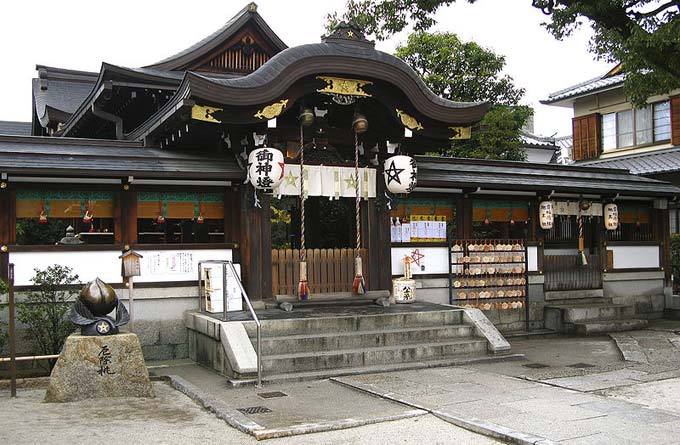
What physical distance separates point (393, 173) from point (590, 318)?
6.40m

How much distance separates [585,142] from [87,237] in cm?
2183

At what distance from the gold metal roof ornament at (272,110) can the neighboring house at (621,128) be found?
50.2 ft

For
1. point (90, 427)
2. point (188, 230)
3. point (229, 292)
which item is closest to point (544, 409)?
point (90, 427)

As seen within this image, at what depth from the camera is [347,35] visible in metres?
13.3

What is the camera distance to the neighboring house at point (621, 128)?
79.4ft

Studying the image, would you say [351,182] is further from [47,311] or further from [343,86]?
[47,311]

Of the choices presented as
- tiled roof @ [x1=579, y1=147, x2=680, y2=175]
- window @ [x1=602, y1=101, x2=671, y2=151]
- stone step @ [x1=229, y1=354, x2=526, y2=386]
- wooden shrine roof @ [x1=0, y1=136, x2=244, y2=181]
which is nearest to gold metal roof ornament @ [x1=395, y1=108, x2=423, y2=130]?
wooden shrine roof @ [x1=0, y1=136, x2=244, y2=181]

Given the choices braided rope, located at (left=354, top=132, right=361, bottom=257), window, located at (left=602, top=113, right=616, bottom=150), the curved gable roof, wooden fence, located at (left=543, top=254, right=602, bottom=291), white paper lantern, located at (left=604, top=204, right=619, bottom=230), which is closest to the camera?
braided rope, located at (left=354, top=132, right=361, bottom=257)

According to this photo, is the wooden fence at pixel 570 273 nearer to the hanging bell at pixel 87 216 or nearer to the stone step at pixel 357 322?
the stone step at pixel 357 322

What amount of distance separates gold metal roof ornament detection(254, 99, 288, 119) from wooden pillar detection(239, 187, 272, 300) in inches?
60.2

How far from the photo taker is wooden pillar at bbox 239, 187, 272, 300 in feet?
42.8

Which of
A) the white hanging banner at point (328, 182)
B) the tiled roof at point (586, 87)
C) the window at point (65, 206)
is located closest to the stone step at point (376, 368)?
the white hanging banner at point (328, 182)

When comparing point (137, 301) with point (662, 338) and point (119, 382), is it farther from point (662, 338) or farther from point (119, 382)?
point (662, 338)

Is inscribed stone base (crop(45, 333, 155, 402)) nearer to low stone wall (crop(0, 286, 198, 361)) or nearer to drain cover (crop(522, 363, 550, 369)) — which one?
low stone wall (crop(0, 286, 198, 361))
